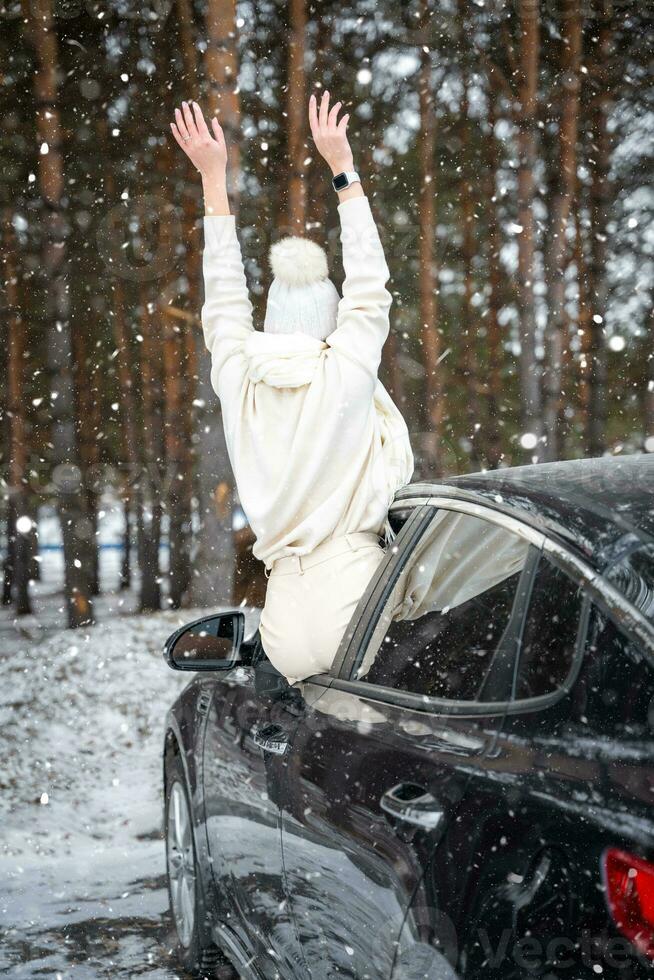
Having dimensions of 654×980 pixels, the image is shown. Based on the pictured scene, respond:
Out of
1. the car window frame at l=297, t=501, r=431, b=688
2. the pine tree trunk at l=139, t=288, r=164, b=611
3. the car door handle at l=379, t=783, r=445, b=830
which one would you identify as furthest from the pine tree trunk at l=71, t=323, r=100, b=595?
the car door handle at l=379, t=783, r=445, b=830

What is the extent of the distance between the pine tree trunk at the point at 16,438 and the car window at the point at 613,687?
57.3ft

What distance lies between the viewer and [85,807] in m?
7.52

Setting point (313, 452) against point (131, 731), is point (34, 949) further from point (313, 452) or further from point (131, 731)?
point (131, 731)

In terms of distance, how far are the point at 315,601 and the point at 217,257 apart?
120cm

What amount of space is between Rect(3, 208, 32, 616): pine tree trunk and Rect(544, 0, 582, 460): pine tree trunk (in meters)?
9.09

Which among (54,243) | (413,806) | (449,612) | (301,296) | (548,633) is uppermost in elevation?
(54,243)

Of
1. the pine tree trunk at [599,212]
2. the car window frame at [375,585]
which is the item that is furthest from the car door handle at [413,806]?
the pine tree trunk at [599,212]

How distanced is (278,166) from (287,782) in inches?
668

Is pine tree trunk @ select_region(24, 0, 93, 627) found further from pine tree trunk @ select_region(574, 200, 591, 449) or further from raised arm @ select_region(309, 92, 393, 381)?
raised arm @ select_region(309, 92, 393, 381)

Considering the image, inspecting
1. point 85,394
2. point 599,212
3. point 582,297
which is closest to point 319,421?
point 599,212

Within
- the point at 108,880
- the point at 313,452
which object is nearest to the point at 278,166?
the point at 108,880

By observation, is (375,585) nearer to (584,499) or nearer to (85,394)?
(584,499)

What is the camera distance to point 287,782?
2.95 metres

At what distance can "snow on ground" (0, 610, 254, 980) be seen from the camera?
4.70 meters
